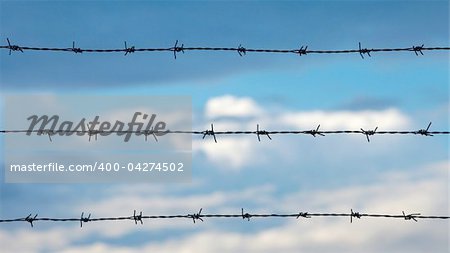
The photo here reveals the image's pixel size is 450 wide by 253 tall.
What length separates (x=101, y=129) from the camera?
7.39 meters

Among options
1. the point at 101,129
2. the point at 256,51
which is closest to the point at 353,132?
the point at 256,51

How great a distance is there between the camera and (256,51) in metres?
7.27

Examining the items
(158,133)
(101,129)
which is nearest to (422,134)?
(158,133)

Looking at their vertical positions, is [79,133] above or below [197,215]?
above

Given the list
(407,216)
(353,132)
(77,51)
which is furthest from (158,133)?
(407,216)

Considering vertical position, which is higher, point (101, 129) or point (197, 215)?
point (101, 129)

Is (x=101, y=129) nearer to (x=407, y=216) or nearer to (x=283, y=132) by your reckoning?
(x=283, y=132)

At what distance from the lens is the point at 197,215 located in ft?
23.1

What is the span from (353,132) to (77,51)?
2.41 m

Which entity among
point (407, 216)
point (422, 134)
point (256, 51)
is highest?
point (256, 51)

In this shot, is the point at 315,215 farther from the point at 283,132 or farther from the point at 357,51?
the point at 357,51

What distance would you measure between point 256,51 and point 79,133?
64.1 inches

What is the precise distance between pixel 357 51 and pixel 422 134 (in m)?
0.88

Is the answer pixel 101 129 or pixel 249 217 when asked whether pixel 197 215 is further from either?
pixel 101 129
